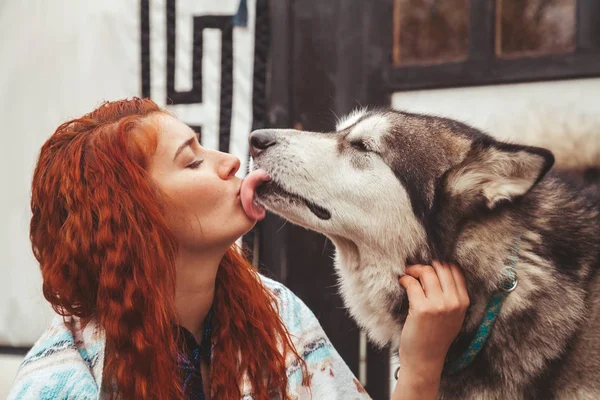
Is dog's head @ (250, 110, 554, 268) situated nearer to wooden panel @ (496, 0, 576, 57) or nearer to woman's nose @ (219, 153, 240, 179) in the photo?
woman's nose @ (219, 153, 240, 179)

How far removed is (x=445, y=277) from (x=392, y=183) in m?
0.37

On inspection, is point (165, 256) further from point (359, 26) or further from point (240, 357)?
point (359, 26)

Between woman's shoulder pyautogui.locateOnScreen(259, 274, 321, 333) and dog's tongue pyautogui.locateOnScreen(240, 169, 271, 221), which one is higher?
dog's tongue pyautogui.locateOnScreen(240, 169, 271, 221)

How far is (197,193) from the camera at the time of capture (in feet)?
6.37

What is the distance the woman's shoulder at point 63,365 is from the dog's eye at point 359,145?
1.06 m

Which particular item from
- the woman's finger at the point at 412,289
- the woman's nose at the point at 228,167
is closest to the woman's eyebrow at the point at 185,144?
the woman's nose at the point at 228,167

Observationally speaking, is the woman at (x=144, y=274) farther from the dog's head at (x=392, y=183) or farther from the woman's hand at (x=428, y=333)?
the dog's head at (x=392, y=183)

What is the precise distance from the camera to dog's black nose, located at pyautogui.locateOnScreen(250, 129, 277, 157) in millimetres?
2197

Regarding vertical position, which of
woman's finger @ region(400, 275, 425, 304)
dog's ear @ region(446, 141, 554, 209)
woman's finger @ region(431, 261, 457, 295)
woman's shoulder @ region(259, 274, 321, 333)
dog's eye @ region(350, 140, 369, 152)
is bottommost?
woman's shoulder @ region(259, 274, 321, 333)

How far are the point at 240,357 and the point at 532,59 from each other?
75.1 inches

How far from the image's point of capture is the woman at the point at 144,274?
1.88m

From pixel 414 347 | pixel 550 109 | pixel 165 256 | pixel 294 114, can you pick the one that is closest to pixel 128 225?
pixel 165 256

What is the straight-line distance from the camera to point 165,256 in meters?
1.95

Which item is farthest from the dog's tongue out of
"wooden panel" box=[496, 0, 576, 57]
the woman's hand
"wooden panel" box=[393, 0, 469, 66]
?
"wooden panel" box=[496, 0, 576, 57]
